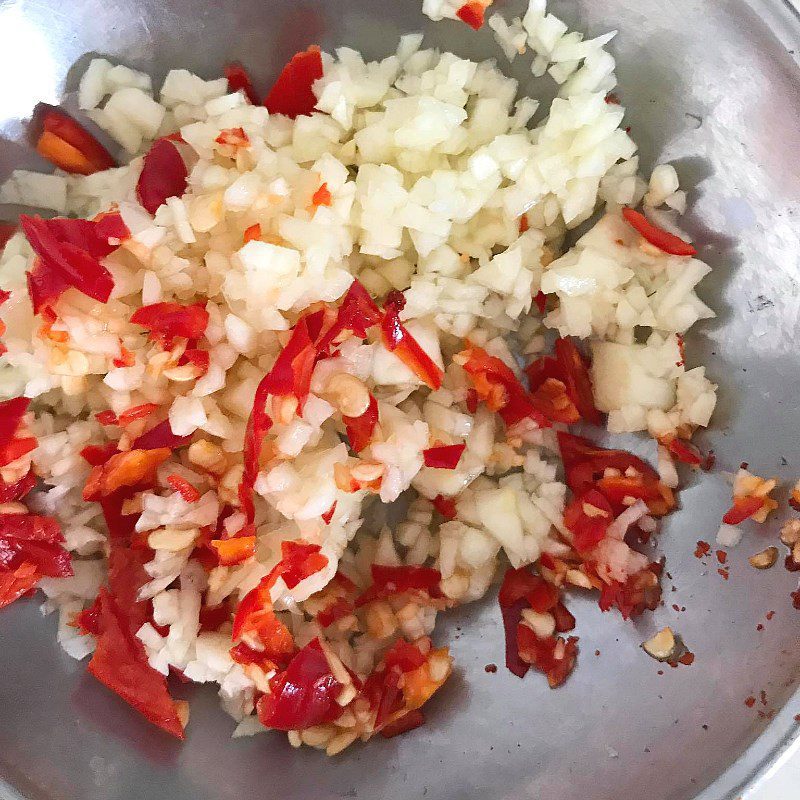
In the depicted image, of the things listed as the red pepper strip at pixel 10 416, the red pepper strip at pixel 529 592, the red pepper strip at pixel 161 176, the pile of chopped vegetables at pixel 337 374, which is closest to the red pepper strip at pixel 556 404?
the pile of chopped vegetables at pixel 337 374

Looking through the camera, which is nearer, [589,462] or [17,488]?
[17,488]

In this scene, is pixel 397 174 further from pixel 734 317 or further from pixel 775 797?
pixel 775 797

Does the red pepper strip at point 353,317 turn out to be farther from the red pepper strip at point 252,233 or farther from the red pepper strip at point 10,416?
the red pepper strip at point 10,416

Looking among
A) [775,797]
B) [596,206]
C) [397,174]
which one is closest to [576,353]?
[596,206]

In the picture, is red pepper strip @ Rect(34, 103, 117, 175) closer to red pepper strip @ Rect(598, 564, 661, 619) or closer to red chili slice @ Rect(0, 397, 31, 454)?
red chili slice @ Rect(0, 397, 31, 454)

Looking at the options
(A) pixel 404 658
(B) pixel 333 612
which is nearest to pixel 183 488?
(B) pixel 333 612

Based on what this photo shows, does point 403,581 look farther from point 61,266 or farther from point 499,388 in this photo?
point 61,266

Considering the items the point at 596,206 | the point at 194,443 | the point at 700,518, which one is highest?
the point at 596,206
